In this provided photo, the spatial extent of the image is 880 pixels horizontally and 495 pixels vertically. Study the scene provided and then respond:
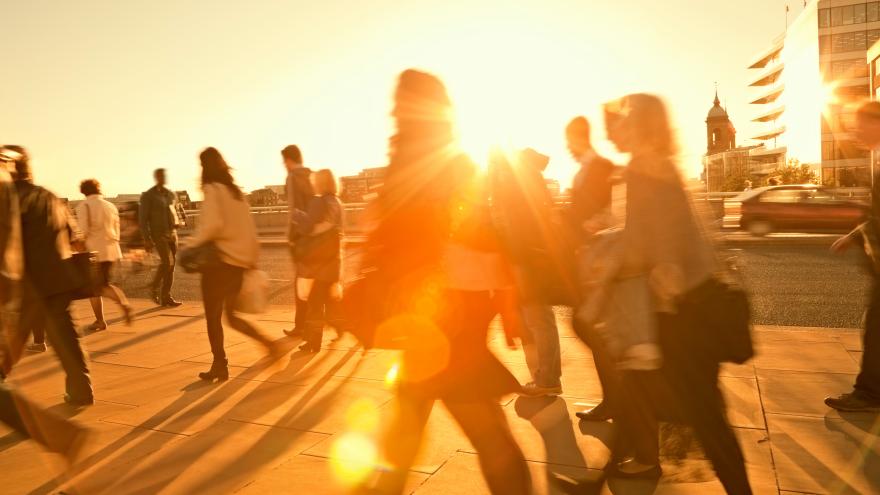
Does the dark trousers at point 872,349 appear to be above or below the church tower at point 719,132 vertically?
below

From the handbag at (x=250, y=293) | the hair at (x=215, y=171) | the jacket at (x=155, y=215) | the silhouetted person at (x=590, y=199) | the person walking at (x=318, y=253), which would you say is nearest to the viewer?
the silhouetted person at (x=590, y=199)

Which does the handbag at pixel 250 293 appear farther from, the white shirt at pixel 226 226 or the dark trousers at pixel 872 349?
the dark trousers at pixel 872 349

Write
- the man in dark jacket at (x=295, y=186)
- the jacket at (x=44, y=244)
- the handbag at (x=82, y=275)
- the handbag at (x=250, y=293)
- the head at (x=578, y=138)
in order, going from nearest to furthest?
the head at (x=578, y=138), the jacket at (x=44, y=244), the handbag at (x=82, y=275), the handbag at (x=250, y=293), the man in dark jacket at (x=295, y=186)

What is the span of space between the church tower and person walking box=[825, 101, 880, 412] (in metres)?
133

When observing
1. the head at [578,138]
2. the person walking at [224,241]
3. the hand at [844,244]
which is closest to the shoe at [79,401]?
the person walking at [224,241]

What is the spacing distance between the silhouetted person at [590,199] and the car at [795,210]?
16.5 metres

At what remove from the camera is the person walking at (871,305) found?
4164 mm

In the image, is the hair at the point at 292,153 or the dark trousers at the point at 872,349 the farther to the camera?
the hair at the point at 292,153

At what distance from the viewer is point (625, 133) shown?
2807 mm

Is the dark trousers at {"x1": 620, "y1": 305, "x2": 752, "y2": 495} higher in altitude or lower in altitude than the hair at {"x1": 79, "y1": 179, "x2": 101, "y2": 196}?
lower

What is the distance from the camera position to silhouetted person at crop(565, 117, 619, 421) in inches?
154

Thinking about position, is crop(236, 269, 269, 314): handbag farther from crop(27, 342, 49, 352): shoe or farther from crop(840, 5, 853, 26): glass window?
crop(840, 5, 853, 26): glass window

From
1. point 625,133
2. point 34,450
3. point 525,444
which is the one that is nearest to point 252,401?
point 34,450

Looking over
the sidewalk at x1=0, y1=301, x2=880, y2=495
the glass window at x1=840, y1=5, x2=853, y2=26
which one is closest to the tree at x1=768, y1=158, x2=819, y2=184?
the glass window at x1=840, y1=5, x2=853, y2=26
